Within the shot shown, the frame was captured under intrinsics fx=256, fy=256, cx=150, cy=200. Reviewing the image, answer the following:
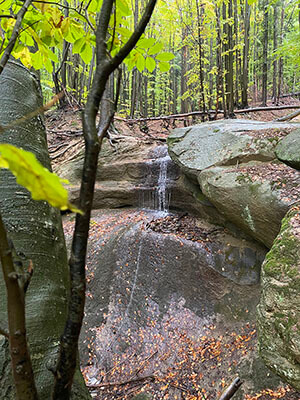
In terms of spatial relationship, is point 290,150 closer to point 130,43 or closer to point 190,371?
point 190,371

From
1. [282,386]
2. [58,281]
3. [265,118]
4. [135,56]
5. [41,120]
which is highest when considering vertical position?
[265,118]

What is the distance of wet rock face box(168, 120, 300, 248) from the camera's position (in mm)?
3367

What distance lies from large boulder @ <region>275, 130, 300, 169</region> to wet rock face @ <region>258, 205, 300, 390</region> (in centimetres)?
103

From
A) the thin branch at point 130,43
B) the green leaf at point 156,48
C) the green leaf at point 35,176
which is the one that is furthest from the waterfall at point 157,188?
the green leaf at point 35,176

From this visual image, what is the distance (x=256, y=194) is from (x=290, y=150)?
2.48 ft

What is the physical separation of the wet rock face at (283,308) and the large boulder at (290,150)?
40.6 inches

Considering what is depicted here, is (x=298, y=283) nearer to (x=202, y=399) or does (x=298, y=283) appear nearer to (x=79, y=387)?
(x=202, y=399)

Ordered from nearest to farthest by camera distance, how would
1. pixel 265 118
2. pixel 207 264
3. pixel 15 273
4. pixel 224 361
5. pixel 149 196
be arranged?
pixel 15 273
pixel 224 361
pixel 207 264
pixel 149 196
pixel 265 118

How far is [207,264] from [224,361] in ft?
4.61

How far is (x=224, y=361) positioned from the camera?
328 centimetres

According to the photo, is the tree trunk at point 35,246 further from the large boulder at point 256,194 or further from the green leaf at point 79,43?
the large boulder at point 256,194

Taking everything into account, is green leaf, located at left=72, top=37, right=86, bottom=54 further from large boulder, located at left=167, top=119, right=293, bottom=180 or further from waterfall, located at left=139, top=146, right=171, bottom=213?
waterfall, located at left=139, top=146, right=171, bottom=213

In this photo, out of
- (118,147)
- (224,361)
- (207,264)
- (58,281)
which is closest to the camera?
(58,281)

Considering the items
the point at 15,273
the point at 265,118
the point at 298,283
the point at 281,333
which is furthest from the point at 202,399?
the point at 265,118
